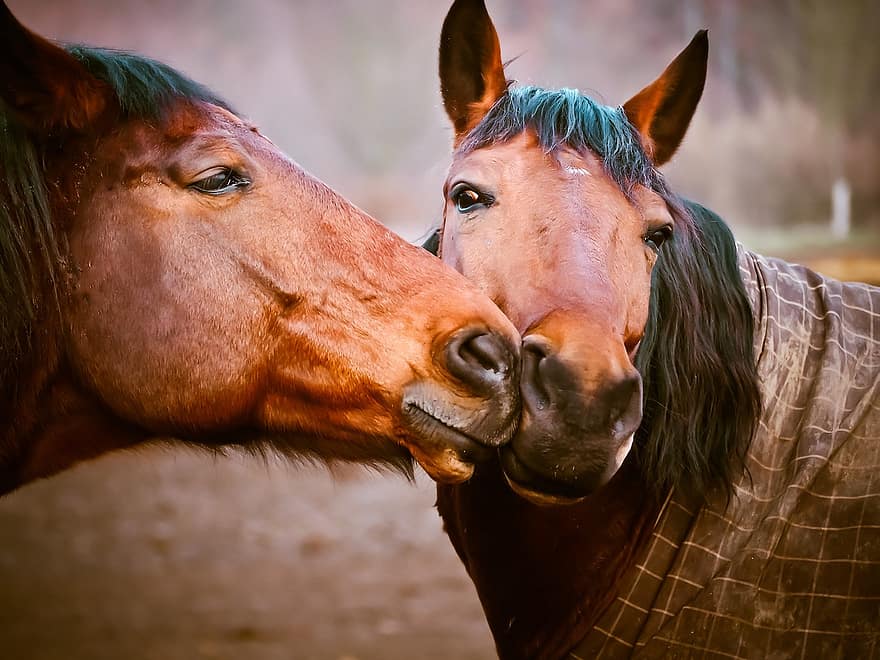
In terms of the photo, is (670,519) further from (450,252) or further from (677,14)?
(677,14)

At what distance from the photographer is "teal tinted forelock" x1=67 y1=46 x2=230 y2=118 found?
6.95 ft

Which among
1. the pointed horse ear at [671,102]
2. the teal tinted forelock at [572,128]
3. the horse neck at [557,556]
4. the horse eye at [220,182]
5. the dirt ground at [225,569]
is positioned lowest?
the dirt ground at [225,569]

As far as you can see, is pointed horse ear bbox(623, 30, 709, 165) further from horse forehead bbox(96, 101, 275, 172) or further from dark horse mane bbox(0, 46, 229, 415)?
dark horse mane bbox(0, 46, 229, 415)

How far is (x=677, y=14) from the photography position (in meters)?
6.71

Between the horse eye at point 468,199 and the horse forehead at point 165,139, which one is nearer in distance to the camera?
the horse forehead at point 165,139

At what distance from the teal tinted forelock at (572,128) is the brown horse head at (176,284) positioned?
566mm

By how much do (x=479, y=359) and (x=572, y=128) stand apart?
35.6 inches

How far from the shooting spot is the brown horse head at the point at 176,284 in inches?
78.6

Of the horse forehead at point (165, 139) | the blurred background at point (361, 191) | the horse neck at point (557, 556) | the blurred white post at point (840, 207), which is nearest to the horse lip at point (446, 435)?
the horse neck at point (557, 556)

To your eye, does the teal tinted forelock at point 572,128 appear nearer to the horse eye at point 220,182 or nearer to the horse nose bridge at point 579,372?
the horse nose bridge at point 579,372

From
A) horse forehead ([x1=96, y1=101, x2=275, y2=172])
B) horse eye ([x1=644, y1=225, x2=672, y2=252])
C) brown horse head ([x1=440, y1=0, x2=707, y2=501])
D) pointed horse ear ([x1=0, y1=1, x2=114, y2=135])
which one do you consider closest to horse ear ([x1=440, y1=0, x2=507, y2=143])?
brown horse head ([x1=440, y1=0, x2=707, y2=501])

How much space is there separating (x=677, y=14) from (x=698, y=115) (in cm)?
87

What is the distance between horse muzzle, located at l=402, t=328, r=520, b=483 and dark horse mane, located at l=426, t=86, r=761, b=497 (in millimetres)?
688

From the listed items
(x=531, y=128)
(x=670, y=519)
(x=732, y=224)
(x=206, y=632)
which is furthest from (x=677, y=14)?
(x=206, y=632)
